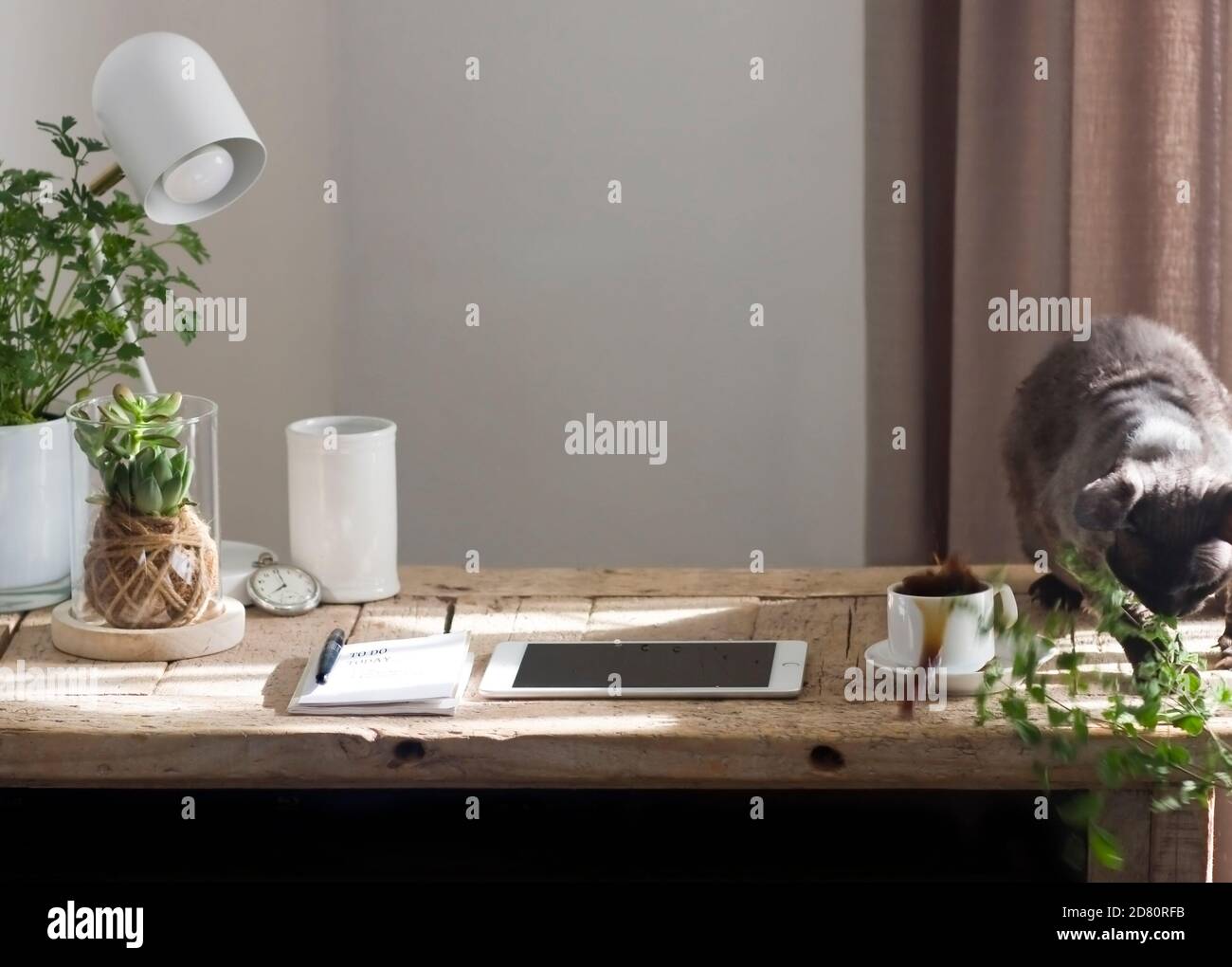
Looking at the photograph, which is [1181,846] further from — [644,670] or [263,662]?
[263,662]

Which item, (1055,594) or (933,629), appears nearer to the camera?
(933,629)

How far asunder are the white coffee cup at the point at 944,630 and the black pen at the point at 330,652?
517mm

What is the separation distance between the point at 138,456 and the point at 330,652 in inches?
10.4

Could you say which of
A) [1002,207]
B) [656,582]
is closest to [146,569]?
[656,582]

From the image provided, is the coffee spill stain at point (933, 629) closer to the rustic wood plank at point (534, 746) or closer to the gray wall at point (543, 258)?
the rustic wood plank at point (534, 746)

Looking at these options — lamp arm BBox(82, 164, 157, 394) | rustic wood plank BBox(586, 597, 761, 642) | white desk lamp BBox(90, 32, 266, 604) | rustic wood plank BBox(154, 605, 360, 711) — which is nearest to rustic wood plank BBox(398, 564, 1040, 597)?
rustic wood plank BBox(586, 597, 761, 642)

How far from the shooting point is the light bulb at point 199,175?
154 centimetres

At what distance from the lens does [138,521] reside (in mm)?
1454

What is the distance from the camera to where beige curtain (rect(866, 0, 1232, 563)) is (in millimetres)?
1901

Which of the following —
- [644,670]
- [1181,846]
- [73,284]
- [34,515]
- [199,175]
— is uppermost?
[199,175]

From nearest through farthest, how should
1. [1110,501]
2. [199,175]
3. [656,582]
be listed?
[1110,501], [199,175], [656,582]
